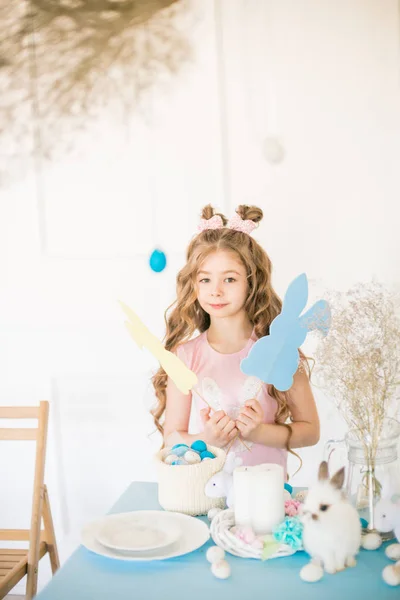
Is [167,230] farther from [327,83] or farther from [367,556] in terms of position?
[367,556]

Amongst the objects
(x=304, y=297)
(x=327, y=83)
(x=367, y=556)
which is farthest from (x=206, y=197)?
(x=367, y=556)

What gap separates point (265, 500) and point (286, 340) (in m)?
0.33

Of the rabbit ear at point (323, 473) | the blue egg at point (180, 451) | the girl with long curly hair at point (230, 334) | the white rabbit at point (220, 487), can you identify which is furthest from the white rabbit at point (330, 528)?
the girl with long curly hair at point (230, 334)

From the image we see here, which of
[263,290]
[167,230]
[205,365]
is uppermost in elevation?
[167,230]

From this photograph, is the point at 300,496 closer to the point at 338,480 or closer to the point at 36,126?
A: the point at 338,480

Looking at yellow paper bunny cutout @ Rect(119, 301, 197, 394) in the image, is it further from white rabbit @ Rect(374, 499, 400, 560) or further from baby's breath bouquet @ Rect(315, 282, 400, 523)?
white rabbit @ Rect(374, 499, 400, 560)

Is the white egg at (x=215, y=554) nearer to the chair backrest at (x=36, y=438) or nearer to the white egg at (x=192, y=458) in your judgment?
the white egg at (x=192, y=458)

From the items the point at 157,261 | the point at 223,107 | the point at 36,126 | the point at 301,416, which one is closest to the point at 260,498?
the point at 301,416

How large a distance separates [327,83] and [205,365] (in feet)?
3.31

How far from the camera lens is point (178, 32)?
2338 millimetres

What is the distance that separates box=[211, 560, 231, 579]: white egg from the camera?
114 cm

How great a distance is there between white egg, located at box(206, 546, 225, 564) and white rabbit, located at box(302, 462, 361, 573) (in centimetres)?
14

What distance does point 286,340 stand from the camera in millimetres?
1437

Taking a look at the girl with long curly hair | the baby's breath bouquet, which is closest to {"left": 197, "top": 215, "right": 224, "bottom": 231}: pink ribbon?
the girl with long curly hair
